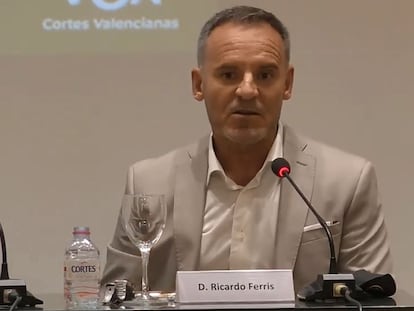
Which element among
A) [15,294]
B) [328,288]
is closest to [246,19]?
[328,288]

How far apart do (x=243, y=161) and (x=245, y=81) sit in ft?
0.85

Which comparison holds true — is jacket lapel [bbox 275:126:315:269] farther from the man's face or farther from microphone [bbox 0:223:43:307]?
microphone [bbox 0:223:43:307]

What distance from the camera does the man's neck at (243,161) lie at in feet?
6.99

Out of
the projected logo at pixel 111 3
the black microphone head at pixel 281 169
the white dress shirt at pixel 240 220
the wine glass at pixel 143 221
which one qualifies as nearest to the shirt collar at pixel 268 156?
the white dress shirt at pixel 240 220

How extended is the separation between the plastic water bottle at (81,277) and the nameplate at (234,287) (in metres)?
0.17

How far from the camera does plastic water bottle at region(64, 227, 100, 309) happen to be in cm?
148

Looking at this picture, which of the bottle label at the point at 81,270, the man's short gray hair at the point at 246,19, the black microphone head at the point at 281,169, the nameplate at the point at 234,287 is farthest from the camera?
the man's short gray hair at the point at 246,19

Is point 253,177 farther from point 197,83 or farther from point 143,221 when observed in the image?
point 143,221

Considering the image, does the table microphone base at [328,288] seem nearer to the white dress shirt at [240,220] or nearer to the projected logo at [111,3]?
the white dress shirt at [240,220]

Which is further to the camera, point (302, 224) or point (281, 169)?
point (302, 224)

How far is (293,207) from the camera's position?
202 cm

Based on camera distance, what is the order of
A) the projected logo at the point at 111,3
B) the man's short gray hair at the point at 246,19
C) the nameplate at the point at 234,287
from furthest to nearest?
the projected logo at the point at 111,3 < the man's short gray hair at the point at 246,19 < the nameplate at the point at 234,287

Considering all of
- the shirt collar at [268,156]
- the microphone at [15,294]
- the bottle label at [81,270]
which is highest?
the shirt collar at [268,156]

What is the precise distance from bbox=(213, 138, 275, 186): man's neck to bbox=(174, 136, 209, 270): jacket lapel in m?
0.06
